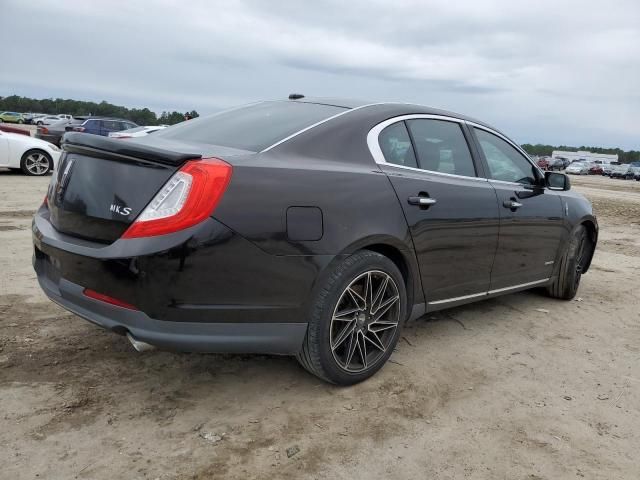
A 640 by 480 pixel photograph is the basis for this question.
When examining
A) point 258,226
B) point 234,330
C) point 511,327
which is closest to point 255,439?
point 234,330

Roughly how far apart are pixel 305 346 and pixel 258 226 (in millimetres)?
711

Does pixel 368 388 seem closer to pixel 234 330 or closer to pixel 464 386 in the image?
pixel 464 386

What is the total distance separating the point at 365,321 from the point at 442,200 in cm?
93

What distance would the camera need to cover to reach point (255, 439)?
2.53m

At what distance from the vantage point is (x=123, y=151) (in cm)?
259

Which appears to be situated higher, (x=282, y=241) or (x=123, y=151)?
(x=123, y=151)

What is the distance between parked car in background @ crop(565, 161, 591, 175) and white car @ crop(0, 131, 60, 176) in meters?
49.4

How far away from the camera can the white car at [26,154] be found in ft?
40.5

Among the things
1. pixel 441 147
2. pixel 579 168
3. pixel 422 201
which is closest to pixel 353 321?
pixel 422 201

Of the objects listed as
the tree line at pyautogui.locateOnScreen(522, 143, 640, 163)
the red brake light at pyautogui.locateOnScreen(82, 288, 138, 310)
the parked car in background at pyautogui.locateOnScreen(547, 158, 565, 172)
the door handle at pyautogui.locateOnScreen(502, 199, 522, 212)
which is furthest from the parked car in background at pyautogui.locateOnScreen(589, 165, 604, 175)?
the red brake light at pyautogui.locateOnScreen(82, 288, 138, 310)

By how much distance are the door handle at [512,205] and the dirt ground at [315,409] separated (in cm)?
93

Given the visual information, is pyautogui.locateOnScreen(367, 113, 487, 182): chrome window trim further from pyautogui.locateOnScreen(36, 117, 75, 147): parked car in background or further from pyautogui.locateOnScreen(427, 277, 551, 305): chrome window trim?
pyautogui.locateOnScreen(36, 117, 75, 147): parked car in background

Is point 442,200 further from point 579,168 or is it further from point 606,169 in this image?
point 579,168

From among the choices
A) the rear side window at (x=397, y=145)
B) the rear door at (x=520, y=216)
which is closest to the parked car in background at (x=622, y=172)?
the rear door at (x=520, y=216)
